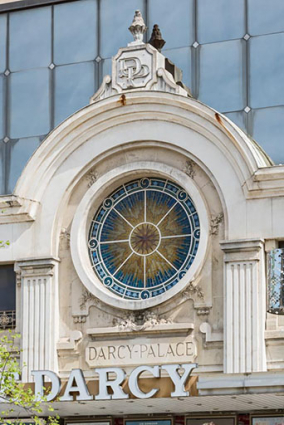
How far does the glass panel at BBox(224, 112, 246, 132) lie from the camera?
37281 millimetres

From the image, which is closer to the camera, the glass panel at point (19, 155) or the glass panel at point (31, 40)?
the glass panel at point (19, 155)

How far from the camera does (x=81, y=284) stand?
120ft

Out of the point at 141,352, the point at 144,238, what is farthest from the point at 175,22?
the point at 141,352

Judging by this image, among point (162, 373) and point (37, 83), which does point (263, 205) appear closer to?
point (162, 373)

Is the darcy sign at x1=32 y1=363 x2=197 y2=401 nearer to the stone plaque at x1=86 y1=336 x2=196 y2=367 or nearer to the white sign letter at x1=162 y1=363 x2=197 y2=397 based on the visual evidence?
the white sign letter at x1=162 y1=363 x2=197 y2=397

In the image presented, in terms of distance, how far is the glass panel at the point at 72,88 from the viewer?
129 ft

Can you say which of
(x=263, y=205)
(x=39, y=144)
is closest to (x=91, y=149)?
(x=39, y=144)

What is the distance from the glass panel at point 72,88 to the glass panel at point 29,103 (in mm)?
376

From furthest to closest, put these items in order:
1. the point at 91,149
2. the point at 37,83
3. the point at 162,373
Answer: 1. the point at 37,83
2. the point at 91,149
3. the point at 162,373

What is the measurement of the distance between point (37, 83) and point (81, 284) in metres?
6.66

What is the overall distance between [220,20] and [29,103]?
5990 millimetres

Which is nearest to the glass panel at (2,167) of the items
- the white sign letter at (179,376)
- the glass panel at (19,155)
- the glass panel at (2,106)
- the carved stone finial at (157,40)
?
the glass panel at (19,155)

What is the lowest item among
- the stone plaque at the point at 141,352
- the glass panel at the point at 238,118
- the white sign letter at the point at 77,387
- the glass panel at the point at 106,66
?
the white sign letter at the point at 77,387

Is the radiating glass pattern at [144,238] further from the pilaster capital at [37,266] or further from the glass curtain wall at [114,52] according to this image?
the glass curtain wall at [114,52]
